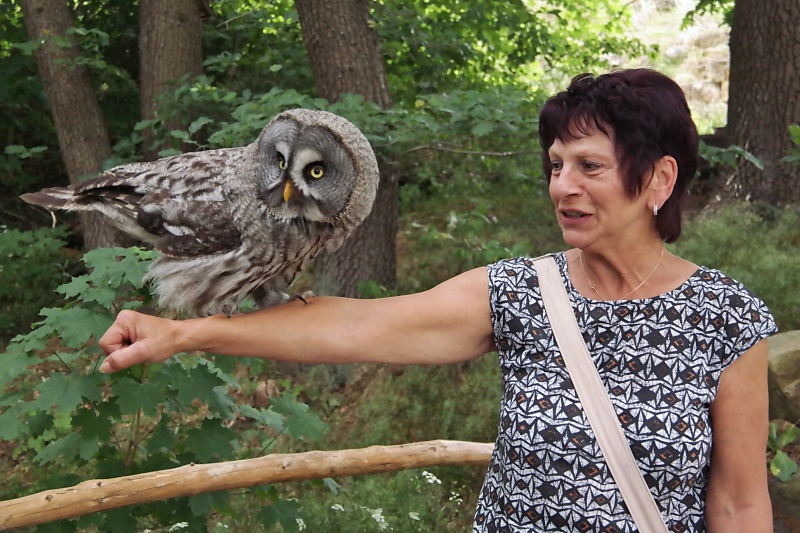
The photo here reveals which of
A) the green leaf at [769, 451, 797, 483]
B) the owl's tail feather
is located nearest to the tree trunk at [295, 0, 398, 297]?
the owl's tail feather

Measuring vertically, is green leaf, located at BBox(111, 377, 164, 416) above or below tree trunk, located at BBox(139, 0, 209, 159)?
below

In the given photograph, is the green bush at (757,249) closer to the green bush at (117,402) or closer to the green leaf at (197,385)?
the green bush at (117,402)

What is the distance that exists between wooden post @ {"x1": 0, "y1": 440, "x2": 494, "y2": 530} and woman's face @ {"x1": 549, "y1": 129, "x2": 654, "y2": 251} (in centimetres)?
99

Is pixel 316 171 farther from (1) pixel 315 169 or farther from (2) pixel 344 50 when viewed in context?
(2) pixel 344 50

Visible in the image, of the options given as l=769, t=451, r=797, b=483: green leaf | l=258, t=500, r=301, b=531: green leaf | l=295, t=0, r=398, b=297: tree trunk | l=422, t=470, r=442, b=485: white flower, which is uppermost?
l=295, t=0, r=398, b=297: tree trunk

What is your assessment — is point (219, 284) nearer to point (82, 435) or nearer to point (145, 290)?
point (145, 290)

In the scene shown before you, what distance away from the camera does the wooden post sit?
1.80m

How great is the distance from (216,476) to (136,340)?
0.70 metres

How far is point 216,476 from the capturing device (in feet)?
6.59

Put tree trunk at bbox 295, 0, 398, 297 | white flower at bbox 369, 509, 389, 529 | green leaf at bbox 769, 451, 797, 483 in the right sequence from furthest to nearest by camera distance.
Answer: tree trunk at bbox 295, 0, 398, 297
white flower at bbox 369, 509, 389, 529
green leaf at bbox 769, 451, 797, 483

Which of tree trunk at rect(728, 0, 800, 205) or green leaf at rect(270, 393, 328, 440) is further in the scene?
tree trunk at rect(728, 0, 800, 205)

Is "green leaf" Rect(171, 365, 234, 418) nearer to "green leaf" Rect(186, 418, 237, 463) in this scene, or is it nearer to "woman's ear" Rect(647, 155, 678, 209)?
"green leaf" Rect(186, 418, 237, 463)

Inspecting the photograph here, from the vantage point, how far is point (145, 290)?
2121mm

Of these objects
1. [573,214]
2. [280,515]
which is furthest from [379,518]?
[573,214]
